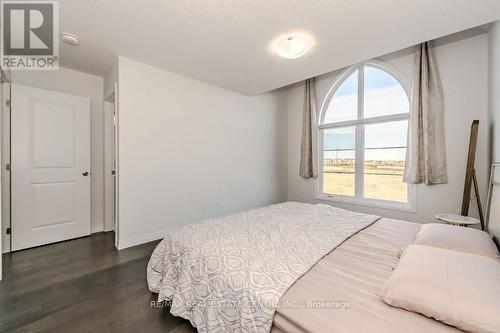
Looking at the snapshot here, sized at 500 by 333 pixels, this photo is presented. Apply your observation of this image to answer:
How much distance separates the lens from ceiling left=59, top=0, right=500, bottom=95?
1734mm

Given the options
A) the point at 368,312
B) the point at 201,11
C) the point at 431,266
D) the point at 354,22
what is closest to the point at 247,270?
the point at 368,312

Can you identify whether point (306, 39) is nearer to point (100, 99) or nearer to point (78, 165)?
point (100, 99)

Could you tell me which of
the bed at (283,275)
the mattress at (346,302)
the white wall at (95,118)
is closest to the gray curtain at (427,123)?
the bed at (283,275)

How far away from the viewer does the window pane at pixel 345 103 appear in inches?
146

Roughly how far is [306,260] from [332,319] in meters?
0.42

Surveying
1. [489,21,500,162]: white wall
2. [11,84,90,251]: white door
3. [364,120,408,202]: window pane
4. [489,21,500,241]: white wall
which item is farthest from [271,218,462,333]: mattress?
[11,84,90,251]: white door

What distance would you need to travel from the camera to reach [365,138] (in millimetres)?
3561

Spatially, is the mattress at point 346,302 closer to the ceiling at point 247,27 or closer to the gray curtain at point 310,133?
the ceiling at point 247,27

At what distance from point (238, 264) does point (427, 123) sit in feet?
10.4

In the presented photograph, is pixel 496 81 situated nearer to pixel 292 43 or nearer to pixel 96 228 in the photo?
pixel 292 43

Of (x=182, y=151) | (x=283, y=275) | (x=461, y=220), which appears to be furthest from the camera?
(x=182, y=151)

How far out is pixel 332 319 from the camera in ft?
2.71

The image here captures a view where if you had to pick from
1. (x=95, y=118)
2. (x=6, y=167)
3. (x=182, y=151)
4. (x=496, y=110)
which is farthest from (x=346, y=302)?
(x=95, y=118)

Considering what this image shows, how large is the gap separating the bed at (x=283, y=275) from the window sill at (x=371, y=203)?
1.44 m
